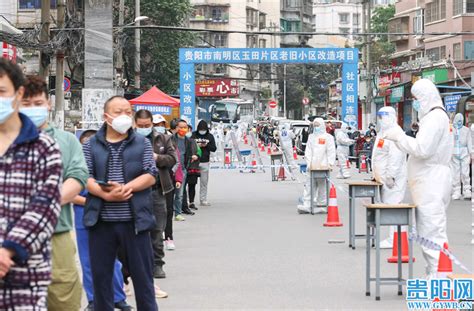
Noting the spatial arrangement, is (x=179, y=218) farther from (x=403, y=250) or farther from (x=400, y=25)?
(x=400, y=25)

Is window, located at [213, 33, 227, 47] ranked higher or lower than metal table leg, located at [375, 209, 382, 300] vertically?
higher

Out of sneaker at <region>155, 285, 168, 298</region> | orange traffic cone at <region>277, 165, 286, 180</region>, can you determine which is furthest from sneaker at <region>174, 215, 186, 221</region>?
orange traffic cone at <region>277, 165, 286, 180</region>

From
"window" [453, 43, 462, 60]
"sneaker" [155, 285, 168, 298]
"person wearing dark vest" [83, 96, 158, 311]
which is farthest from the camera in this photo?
"window" [453, 43, 462, 60]

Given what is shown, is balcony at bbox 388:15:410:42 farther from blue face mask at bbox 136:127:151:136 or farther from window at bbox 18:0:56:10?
blue face mask at bbox 136:127:151:136

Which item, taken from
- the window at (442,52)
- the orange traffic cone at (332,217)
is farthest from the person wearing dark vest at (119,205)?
the window at (442,52)

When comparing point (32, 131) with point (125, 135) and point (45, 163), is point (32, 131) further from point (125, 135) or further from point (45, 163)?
point (125, 135)

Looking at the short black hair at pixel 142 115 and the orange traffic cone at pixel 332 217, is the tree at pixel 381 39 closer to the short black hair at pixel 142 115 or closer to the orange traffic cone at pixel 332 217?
the orange traffic cone at pixel 332 217

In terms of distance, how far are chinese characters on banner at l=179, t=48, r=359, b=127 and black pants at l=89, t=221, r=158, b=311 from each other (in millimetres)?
22647

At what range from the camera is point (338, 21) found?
196 meters

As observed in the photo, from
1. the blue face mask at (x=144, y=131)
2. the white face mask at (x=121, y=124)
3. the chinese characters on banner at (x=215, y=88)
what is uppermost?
the chinese characters on banner at (x=215, y=88)

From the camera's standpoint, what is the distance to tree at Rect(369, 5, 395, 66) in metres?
85.1

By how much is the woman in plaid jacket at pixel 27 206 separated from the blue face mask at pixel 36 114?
1.09m

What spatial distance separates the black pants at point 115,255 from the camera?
862 centimetres

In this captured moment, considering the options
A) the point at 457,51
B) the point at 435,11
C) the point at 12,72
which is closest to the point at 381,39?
the point at 435,11
